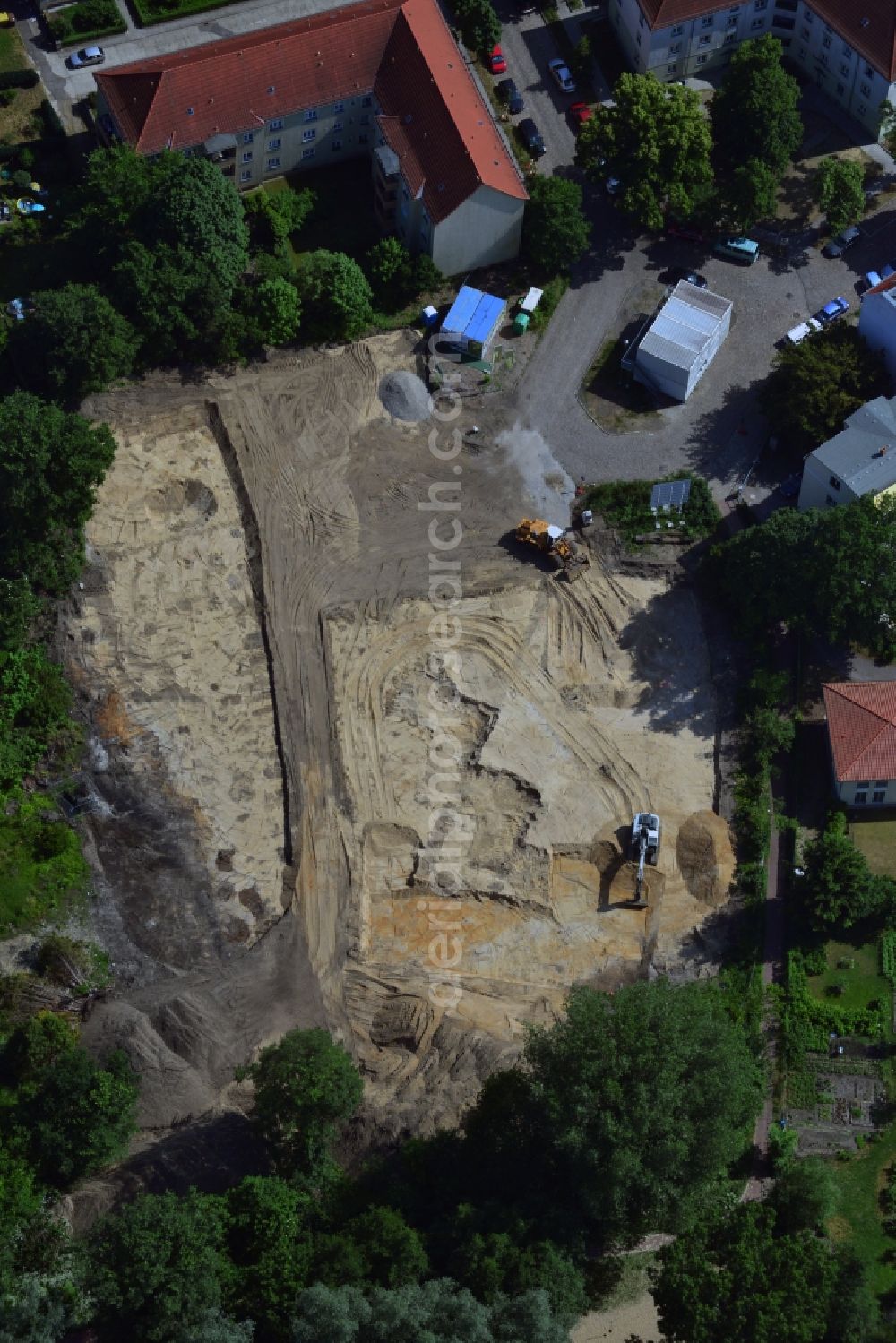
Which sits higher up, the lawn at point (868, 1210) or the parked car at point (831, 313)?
the parked car at point (831, 313)

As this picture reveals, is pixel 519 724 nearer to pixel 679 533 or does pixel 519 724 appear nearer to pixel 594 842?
pixel 594 842

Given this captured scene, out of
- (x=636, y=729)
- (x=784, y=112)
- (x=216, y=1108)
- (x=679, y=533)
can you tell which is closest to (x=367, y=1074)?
(x=216, y=1108)

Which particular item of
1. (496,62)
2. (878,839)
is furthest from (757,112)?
(878,839)

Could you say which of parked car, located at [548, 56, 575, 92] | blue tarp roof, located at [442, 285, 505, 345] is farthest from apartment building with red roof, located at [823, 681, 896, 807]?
parked car, located at [548, 56, 575, 92]

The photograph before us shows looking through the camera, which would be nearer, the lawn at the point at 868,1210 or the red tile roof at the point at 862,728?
the lawn at the point at 868,1210

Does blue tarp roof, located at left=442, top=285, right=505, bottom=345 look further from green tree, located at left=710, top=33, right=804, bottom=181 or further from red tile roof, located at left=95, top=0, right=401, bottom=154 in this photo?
green tree, located at left=710, top=33, right=804, bottom=181

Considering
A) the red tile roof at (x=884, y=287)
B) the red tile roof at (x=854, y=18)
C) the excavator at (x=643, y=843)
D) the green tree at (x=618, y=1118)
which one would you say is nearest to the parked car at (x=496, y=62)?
the red tile roof at (x=854, y=18)

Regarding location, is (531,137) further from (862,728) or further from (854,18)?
(862,728)

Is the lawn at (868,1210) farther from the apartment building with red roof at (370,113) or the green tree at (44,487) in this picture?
the apartment building with red roof at (370,113)
